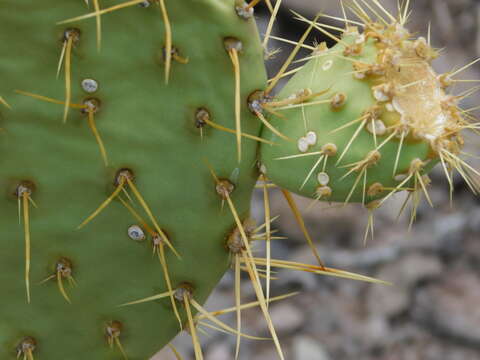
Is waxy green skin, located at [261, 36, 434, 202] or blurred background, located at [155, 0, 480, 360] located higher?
waxy green skin, located at [261, 36, 434, 202]

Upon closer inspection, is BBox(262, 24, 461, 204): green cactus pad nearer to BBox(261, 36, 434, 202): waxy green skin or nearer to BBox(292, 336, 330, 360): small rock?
BBox(261, 36, 434, 202): waxy green skin

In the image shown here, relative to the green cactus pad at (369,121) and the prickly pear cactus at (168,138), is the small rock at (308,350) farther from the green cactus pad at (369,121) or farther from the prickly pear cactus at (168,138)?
Result: the green cactus pad at (369,121)

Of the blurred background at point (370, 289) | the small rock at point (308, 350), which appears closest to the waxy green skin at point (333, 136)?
the blurred background at point (370, 289)

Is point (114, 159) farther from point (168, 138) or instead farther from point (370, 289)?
point (370, 289)

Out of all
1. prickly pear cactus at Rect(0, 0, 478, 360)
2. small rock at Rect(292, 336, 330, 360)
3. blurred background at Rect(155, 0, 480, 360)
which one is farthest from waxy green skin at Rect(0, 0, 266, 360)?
small rock at Rect(292, 336, 330, 360)

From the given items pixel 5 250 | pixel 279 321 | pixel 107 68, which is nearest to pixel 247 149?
pixel 107 68

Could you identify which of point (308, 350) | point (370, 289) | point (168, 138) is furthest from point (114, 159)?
point (370, 289)

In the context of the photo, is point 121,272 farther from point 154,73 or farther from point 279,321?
point 279,321
